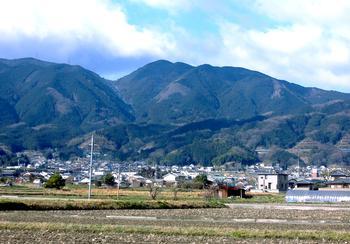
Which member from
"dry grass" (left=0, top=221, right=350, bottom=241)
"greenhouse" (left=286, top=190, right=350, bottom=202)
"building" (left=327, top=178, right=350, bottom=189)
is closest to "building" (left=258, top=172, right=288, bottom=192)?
"building" (left=327, top=178, right=350, bottom=189)

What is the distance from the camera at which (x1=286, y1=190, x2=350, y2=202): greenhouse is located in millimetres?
70125

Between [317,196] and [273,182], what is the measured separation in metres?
33.4

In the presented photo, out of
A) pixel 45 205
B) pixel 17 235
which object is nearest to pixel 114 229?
pixel 17 235

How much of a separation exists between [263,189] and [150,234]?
85.1 meters

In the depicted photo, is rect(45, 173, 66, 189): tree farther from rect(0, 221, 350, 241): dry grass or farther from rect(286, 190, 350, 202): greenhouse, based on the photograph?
rect(0, 221, 350, 241): dry grass

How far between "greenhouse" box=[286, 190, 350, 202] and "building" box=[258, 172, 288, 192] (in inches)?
1223

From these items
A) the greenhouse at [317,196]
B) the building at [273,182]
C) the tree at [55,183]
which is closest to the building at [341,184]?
the building at [273,182]

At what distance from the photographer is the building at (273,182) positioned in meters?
105

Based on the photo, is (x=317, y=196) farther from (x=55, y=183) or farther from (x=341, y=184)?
(x=55, y=183)

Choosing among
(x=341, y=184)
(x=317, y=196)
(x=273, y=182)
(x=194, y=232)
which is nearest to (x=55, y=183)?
(x=317, y=196)

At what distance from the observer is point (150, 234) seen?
75.4 feet

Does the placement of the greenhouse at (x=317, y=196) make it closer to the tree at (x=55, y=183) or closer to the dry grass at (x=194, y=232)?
the tree at (x=55, y=183)

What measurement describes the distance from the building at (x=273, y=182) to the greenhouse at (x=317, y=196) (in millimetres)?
31068

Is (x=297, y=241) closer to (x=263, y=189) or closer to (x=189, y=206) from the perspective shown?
(x=189, y=206)
